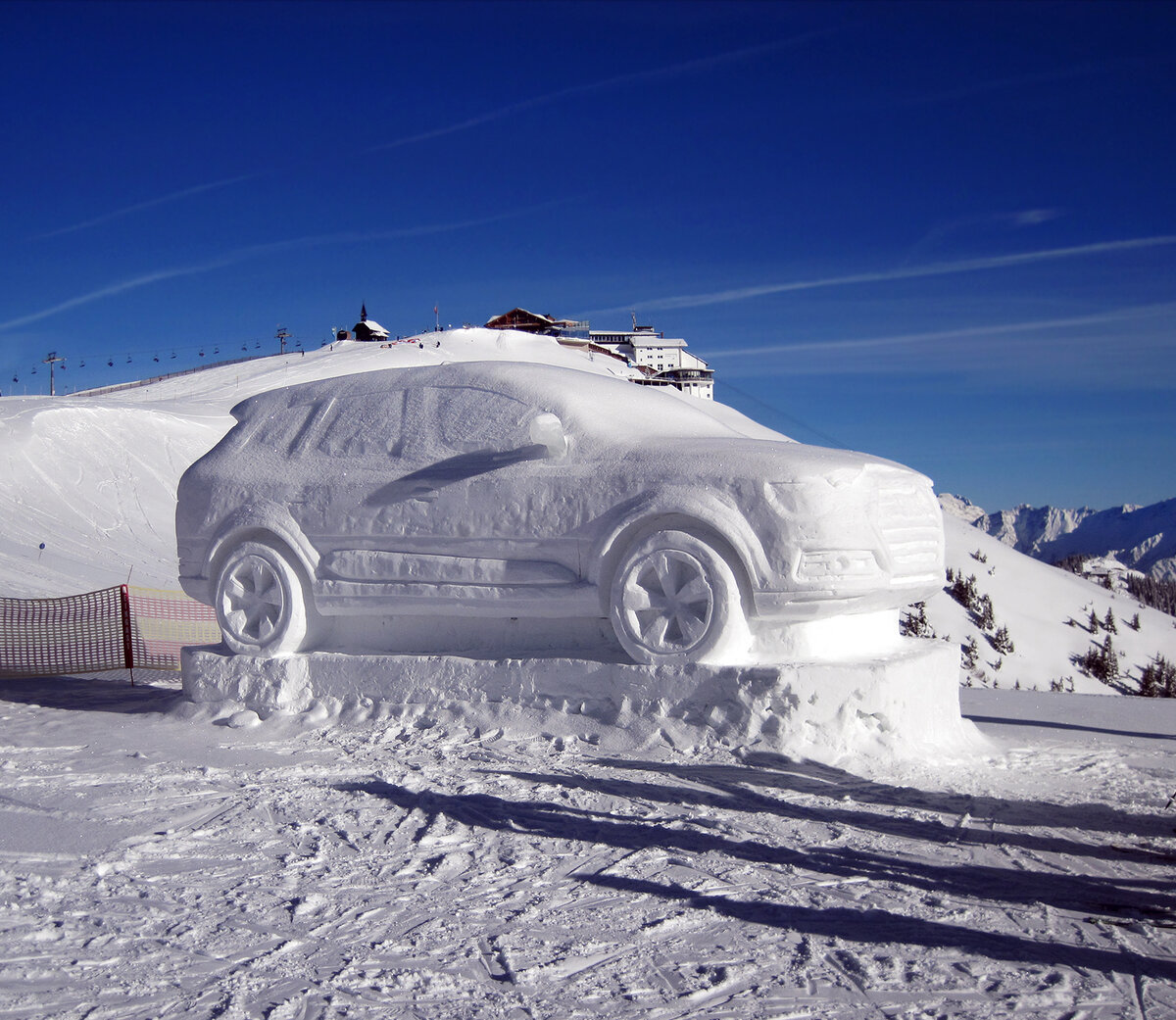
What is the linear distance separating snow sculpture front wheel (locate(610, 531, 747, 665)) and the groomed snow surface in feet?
1.64

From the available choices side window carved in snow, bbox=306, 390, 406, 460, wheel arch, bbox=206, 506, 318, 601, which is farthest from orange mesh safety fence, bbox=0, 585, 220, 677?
side window carved in snow, bbox=306, 390, 406, 460

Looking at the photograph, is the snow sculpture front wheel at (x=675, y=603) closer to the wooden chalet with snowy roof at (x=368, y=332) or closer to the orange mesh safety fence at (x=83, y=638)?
the orange mesh safety fence at (x=83, y=638)

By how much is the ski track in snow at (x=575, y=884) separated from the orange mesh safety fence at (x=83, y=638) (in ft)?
13.4

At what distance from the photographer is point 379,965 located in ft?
9.50

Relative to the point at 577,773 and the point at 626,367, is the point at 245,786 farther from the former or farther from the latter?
the point at 626,367

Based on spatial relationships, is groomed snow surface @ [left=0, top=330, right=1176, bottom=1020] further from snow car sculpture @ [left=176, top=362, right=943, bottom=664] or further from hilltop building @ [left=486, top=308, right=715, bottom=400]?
hilltop building @ [left=486, top=308, right=715, bottom=400]

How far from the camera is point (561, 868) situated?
3689 millimetres

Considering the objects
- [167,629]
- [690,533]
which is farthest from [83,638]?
[690,533]

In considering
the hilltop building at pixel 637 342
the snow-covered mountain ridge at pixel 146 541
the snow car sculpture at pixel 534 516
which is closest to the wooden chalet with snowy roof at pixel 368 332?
the hilltop building at pixel 637 342

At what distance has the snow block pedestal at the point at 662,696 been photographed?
17.0 ft

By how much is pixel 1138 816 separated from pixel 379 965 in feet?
10.9

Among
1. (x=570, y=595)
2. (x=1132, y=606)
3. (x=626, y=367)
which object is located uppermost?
(x=626, y=367)

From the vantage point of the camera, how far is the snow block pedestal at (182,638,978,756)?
204 inches

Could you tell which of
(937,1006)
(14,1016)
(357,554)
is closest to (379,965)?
(14,1016)
